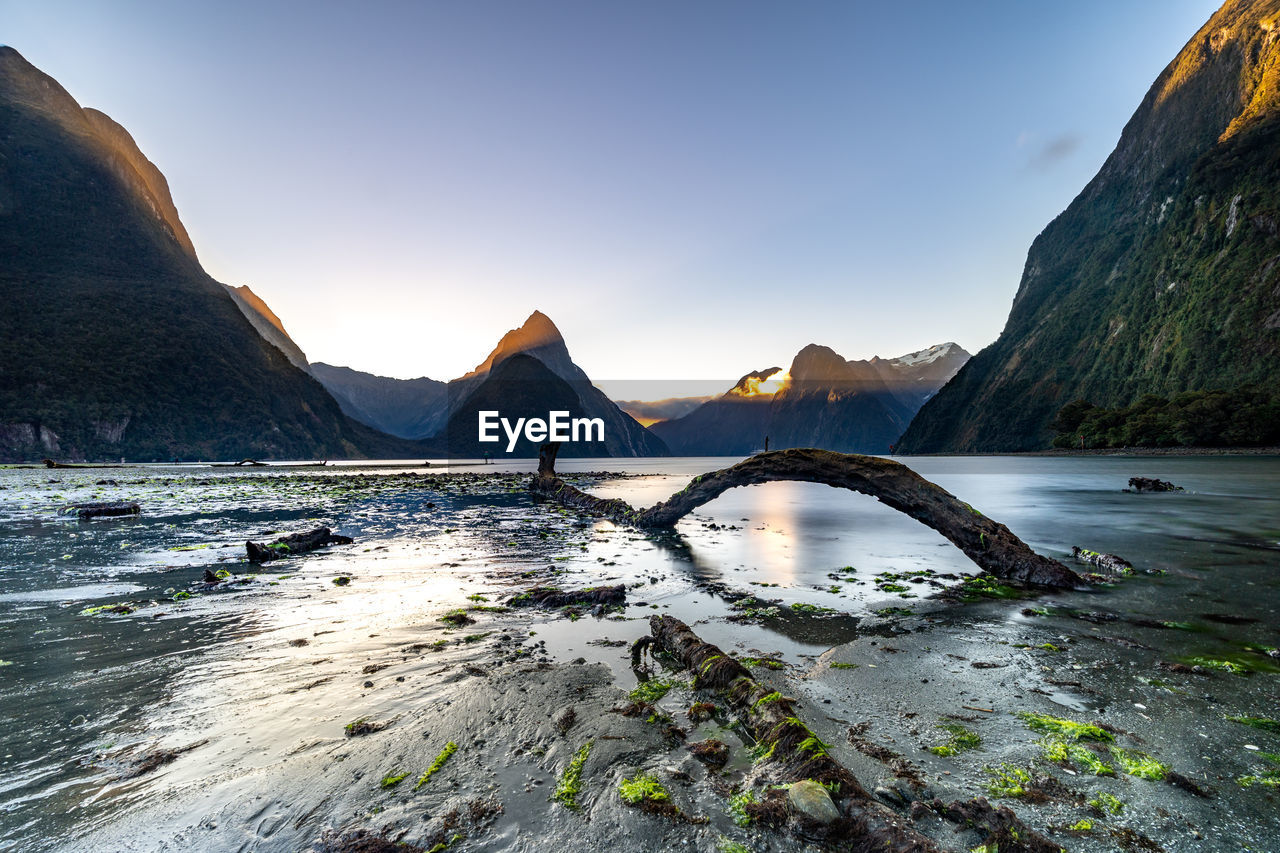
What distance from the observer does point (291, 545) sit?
14109mm

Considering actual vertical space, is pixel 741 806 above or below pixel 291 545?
above

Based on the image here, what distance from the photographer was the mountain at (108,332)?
103594 millimetres

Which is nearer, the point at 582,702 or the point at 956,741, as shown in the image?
Answer: the point at 956,741

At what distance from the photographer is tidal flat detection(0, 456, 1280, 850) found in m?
3.41

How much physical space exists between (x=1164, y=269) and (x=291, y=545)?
569ft

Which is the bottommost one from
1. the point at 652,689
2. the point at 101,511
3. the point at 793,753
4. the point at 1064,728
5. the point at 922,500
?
the point at 101,511

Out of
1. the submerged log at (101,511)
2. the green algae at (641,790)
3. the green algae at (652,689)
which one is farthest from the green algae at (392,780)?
the submerged log at (101,511)

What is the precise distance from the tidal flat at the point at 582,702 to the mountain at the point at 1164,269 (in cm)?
11990

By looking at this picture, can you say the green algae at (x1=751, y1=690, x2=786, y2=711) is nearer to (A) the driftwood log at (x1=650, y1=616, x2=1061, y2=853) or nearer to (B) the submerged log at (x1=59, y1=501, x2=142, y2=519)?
(A) the driftwood log at (x1=650, y1=616, x2=1061, y2=853)

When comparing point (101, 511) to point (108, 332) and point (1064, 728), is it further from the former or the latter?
point (108, 332)

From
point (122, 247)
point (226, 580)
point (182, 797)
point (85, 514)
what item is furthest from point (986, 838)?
point (122, 247)

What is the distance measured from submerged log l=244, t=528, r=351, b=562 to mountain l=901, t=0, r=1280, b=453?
12798cm

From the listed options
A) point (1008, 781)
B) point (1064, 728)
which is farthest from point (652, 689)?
point (1064, 728)

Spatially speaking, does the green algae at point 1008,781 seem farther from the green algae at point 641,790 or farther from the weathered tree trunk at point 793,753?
the green algae at point 641,790
